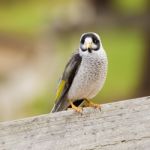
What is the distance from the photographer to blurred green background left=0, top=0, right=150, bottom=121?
34.3ft

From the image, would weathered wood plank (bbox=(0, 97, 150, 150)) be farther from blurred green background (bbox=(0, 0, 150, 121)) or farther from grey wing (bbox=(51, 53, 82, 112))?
blurred green background (bbox=(0, 0, 150, 121))

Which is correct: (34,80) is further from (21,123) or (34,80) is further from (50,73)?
(21,123)

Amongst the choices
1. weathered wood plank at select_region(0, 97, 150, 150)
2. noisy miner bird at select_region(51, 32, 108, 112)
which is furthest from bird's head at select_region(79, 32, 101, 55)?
weathered wood plank at select_region(0, 97, 150, 150)

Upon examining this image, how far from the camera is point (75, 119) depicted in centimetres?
438

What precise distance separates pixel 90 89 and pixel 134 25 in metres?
4.81

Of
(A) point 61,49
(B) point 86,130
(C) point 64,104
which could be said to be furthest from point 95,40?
(A) point 61,49

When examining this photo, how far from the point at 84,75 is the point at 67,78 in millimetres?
142

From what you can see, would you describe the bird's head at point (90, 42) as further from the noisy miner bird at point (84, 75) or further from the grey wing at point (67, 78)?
the grey wing at point (67, 78)

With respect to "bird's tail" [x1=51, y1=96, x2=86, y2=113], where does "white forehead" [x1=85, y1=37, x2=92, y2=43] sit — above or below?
above

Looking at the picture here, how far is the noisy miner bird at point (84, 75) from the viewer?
5.58m

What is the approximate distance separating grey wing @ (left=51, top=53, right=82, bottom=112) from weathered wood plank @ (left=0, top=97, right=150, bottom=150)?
1.09 m

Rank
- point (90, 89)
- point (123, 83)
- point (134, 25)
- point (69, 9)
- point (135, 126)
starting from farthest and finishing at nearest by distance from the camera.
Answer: point (123, 83), point (69, 9), point (134, 25), point (90, 89), point (135, 126)

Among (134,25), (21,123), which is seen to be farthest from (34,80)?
(21,123)

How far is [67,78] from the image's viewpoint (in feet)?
18.7
